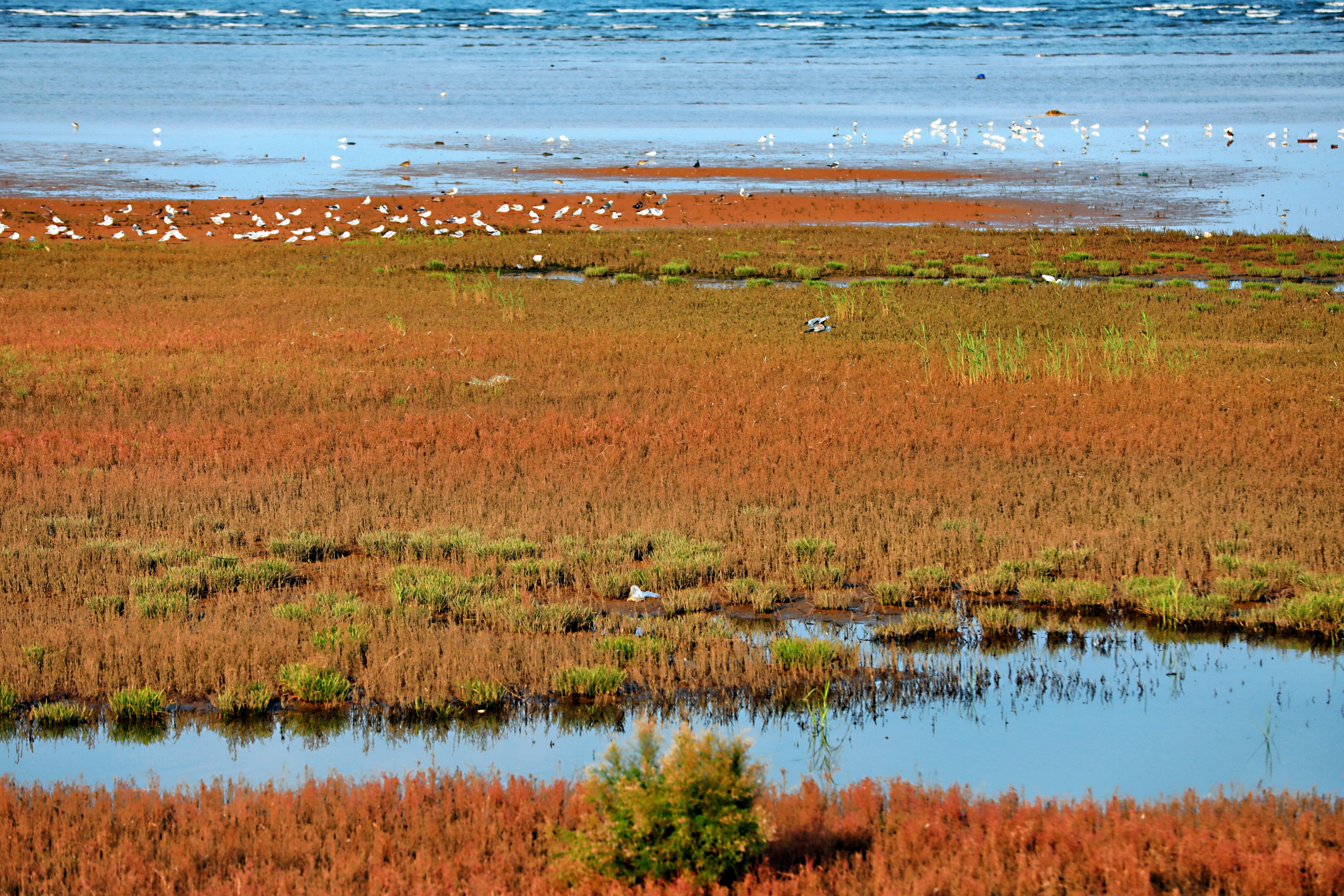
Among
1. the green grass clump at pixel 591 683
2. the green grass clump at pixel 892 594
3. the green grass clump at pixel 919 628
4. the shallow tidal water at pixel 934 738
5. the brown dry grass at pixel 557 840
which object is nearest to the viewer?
the brown dry grass at pixel 557 840

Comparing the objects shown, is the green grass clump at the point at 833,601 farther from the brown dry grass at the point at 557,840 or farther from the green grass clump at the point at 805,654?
the brown dry grass at the point at 557,840

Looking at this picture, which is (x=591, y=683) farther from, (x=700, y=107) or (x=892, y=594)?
(x=700, y=107)

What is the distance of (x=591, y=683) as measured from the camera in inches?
316

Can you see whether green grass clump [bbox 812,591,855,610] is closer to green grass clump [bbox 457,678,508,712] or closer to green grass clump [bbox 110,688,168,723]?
green grass clump [bbox 457,678,508,712]

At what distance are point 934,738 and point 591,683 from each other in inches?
85.4

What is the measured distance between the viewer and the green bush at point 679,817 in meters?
5.29

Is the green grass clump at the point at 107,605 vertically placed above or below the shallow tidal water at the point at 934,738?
above

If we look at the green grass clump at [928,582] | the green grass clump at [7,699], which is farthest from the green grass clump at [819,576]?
the green grass clump at [7,699]

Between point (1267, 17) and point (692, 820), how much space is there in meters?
164

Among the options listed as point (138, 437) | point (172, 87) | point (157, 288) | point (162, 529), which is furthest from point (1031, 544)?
point (172, 87)

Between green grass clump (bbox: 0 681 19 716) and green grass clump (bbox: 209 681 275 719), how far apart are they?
3.90 ft

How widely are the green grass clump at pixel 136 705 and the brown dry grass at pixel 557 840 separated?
1.08 m

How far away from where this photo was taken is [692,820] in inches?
209

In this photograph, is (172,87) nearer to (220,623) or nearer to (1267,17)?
(220,623)
